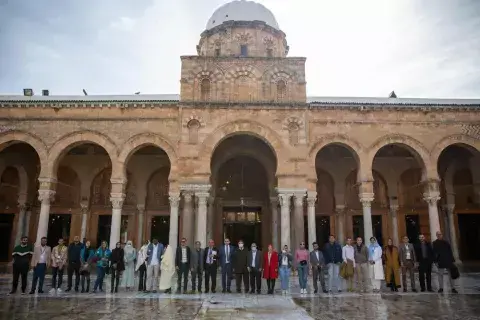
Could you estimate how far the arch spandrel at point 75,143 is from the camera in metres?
13.7

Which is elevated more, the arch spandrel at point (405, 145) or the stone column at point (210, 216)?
the arch spandrel at point (405, 145)

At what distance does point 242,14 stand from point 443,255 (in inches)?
618

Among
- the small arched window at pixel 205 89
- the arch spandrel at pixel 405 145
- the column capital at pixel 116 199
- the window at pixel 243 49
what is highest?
the window at pixel 243 49

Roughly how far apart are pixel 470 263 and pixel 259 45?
1494 centimetres

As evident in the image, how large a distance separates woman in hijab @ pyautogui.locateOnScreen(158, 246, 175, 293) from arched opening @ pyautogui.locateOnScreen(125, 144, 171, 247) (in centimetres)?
803

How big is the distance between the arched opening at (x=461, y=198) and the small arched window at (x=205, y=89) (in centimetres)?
1123

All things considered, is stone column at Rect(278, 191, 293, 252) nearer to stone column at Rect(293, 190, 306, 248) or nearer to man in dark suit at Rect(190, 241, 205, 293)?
stone column at Rect(293, 190, 306, 248)

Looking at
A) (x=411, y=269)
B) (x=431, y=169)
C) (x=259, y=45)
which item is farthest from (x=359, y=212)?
(x=259, y=45)

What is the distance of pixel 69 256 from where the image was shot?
9.46m

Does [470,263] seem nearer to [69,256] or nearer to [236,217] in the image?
[236,217]

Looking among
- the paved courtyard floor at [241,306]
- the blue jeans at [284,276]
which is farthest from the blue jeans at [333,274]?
the blue jeans at [284,276]

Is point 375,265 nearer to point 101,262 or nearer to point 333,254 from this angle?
point 333,254

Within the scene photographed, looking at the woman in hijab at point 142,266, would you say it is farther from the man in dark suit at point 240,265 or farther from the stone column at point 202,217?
the stone column at point 202,217

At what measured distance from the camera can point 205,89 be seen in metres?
14.7
